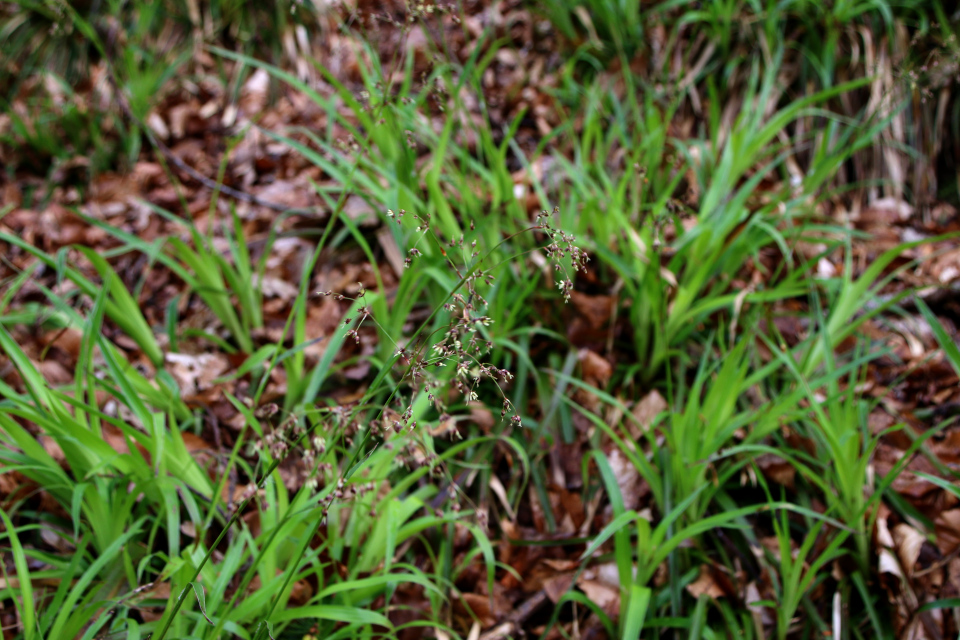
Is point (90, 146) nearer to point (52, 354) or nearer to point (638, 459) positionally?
point (52, 354)

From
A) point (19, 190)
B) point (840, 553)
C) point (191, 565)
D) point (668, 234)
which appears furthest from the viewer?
point (19, 190)

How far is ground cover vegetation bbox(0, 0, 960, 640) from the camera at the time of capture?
4.37 ft

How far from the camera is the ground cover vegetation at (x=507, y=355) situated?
1.33 meters

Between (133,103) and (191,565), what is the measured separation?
8.56 ft

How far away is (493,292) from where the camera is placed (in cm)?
178

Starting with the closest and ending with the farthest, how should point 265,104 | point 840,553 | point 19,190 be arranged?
point 840,553 < point 19,190 < point 265,104

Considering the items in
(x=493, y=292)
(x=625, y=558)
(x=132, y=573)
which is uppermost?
(x=493, y=292)

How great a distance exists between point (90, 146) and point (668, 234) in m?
2.80

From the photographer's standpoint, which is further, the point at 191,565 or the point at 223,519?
the point at 223,519

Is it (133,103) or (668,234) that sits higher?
(133,103)

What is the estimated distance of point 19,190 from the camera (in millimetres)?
2955

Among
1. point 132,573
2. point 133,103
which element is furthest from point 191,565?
point 133,103

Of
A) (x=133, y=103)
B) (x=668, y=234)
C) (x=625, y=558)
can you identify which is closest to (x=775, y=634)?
(x=625, y=558)

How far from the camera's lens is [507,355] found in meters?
1.81
